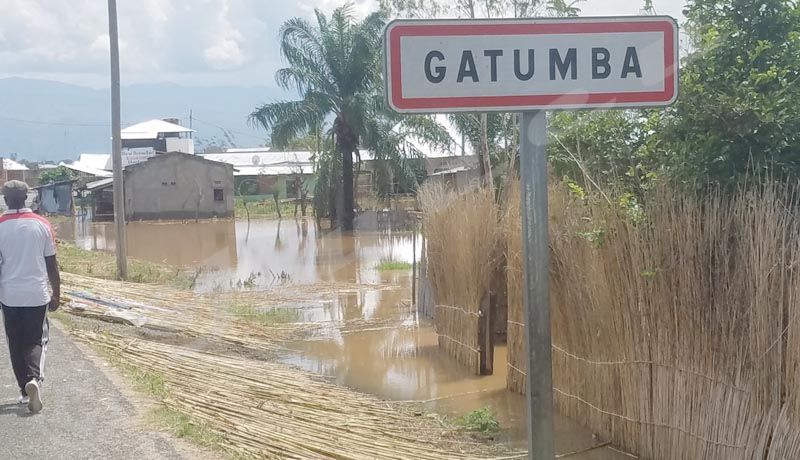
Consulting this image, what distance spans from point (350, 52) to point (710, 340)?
76.3 feet

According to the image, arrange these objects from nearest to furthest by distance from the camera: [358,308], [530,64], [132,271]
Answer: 1. [530,64]
2. [358,308]
3. [132,271]

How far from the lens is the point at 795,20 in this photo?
475 cm

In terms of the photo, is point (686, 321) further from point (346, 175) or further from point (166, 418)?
point (346, 175)

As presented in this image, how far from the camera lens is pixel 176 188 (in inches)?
1421

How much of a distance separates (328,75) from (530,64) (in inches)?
990

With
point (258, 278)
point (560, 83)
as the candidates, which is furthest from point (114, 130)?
point (560, 83)

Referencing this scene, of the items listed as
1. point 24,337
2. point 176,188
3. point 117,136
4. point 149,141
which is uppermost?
point 149,141

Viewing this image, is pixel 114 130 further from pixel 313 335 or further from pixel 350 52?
pixel 350 52

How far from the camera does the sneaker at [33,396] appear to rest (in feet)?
16.3

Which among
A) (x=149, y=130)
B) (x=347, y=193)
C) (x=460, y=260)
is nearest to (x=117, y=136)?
(x=460, y=260)

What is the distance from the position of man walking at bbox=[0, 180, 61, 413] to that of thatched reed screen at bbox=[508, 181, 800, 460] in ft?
11.5

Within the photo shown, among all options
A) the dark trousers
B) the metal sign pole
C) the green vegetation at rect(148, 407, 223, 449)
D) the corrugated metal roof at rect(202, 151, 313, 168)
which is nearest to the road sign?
the metal sign pole

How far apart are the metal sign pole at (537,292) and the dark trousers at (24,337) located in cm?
379

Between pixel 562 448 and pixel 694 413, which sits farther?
pixel 562 448
